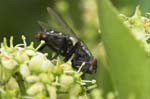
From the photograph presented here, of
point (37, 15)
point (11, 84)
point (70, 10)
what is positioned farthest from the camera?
point (37, 15)

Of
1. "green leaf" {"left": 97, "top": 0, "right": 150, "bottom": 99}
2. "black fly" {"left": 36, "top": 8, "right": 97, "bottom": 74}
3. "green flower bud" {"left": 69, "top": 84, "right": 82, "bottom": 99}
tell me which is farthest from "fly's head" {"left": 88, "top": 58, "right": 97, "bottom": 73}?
"green leaf" {"left": 97, "top": 0, "right": 150, "bottom": 99}

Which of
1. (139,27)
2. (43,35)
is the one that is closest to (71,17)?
(43,35)

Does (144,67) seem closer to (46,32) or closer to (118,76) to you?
(118,76)

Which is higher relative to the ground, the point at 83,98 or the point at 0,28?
the point at 0,28

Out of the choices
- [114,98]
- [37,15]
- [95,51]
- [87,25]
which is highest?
[37,15]

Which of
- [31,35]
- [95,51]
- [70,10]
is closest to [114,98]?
[95,51]

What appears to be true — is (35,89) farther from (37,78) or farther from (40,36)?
(40,36)
